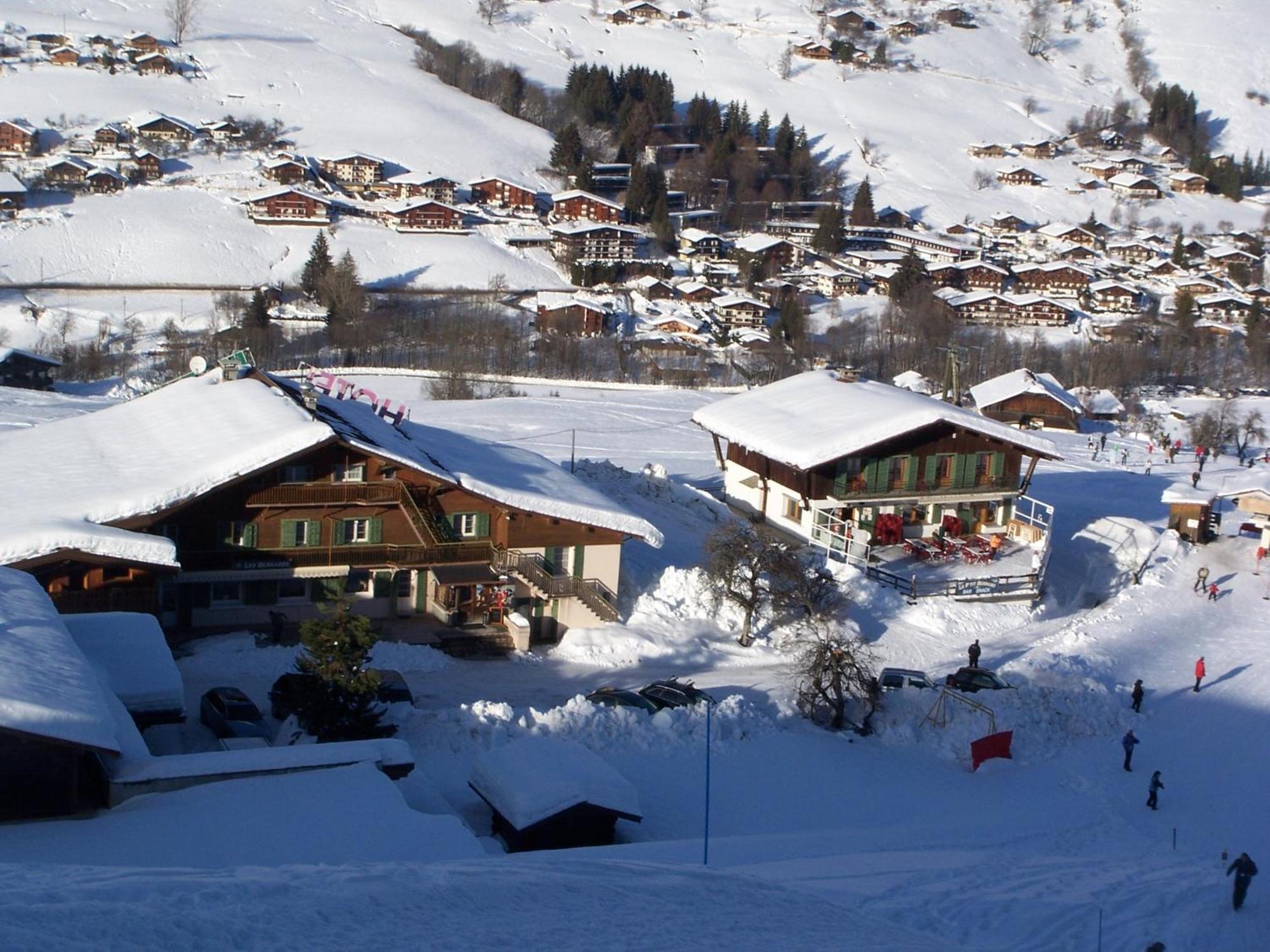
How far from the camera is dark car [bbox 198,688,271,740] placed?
16641 mm

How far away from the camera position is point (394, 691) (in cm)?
1811

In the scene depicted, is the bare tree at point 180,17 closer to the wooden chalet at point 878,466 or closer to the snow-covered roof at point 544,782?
the wooden chalet at point 878,466

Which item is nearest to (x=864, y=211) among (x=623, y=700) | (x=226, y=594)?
(x=226, y=594)

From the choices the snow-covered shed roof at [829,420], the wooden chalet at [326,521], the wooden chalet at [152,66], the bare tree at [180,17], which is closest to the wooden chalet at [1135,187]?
the wooden chalet at [152,66]

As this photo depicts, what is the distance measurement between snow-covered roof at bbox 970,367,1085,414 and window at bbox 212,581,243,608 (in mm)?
39404

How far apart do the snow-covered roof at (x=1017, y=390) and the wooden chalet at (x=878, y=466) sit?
2384 centimetres

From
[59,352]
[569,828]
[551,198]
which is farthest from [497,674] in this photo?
[551,198]

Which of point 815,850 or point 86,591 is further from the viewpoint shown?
point 86,591

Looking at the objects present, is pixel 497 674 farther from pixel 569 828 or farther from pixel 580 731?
pixel 569 828

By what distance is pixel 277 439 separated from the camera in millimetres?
21141

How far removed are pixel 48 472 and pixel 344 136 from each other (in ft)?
269

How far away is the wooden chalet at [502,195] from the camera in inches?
3627

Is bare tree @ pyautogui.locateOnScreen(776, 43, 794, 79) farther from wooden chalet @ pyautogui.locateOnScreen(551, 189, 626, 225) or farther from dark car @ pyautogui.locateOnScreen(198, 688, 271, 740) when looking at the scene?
dark car @ pyautogui.locateOnScreen(198, 688, 271, 740)

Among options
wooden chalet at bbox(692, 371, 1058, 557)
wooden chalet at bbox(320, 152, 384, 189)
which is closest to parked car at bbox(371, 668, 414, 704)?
wooden chalet at bbox(692, 371, 1058, 557)
